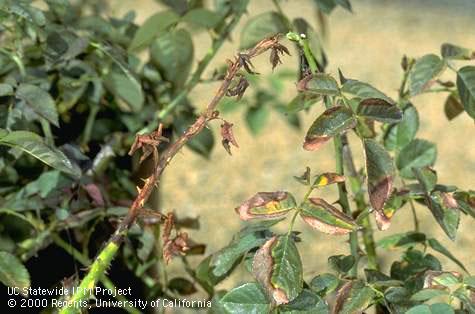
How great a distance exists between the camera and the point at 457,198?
2.58 ft

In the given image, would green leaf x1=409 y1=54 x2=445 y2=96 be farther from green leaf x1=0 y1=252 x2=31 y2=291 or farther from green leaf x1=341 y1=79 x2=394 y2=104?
green leaf x1=0 y1=252 x2=31 y2=291

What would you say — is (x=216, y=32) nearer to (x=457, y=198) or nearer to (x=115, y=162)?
(x=115, y=162)

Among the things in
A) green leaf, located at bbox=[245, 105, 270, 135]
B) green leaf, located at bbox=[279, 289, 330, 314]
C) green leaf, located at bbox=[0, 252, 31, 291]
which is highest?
green leaf, located at bbox=[279, 289, 330, 314]

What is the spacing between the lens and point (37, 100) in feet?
2.92

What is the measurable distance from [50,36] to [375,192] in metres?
0.44

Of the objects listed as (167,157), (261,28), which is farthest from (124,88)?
(167,157)

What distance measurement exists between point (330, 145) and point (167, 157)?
5.50ft

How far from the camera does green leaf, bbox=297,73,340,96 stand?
2.32ft

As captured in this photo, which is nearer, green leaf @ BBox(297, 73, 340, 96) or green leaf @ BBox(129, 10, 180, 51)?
green leaf @ BBox(297, 73, 340, 96)

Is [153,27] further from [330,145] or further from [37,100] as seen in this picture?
[330,145]

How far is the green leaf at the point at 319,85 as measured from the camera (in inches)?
27.9

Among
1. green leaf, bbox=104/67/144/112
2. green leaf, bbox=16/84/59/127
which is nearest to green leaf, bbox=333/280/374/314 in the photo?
green leaf, bbox=16/84/59/127

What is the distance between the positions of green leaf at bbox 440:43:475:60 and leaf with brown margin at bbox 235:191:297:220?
0.27 metres

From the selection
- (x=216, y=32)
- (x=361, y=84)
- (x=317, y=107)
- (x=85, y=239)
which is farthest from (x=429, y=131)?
(x=361, y=84)
